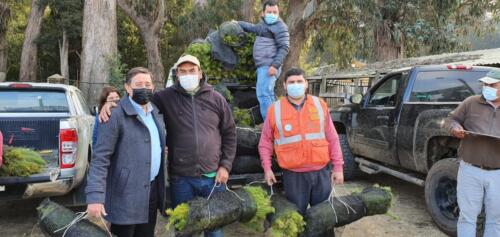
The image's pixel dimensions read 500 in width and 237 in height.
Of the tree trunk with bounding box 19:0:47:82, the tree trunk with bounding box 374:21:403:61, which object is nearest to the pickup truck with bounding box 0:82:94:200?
the tree trunk with bounding box 374:21:403:61

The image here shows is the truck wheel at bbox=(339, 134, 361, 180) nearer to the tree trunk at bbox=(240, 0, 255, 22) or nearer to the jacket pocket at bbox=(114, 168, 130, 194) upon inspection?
the jacket pocket at bbox=(114, 168, 130, 194)

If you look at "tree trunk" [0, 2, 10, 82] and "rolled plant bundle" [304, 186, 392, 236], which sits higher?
"tree trunk" [0, 2, 10, 82]

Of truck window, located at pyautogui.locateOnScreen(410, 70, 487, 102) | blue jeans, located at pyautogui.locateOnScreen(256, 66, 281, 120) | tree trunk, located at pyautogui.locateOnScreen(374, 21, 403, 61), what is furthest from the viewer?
tree trunk, located at pyautogui.locateOnScreen(374, 21, 403, 61)

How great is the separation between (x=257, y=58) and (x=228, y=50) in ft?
1.95

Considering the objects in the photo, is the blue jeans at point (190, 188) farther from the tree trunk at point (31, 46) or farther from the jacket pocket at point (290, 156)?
the tree trunk at point (31, 46)

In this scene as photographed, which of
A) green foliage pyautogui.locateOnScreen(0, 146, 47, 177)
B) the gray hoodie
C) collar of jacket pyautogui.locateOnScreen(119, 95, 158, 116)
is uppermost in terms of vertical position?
the gray hoodie

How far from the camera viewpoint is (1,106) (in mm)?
5387

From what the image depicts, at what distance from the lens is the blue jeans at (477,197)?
3.71 metres

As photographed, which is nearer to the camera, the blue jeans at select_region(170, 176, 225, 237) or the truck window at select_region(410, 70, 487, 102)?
the blue jeans at select_region(170, 176, 225, 237)

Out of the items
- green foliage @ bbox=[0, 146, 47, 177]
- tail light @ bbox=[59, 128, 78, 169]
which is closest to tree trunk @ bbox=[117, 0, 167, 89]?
tail light @ bbox=[59, 128, 78, 169]

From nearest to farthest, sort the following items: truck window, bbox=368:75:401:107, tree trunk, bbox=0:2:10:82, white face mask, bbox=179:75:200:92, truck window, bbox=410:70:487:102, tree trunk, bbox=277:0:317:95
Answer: white face mask, bbox=179:75:200:92 < truck window, bbox=410:70:487:102 < truck window, bbox=368:75:401:107 < tree trunk, bbox=277:0:317:95 < tree trunk, bbox=0:2:10:82

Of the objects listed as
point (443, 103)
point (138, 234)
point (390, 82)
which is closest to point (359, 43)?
point (390, 82)

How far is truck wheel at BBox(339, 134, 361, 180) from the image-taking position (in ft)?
23.9

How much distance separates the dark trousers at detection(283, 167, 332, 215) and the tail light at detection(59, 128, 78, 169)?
2.40 meters
